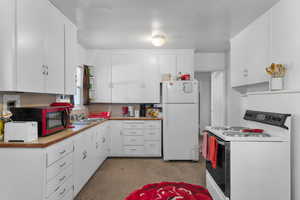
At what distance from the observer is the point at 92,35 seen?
152 inches

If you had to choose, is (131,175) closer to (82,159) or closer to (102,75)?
(82,159)

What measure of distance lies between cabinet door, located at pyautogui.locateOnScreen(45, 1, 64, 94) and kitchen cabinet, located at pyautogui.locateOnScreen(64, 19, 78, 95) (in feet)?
0.39

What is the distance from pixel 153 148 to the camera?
4.61 metres

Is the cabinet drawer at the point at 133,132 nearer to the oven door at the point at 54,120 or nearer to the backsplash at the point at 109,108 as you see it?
the backsplash at the point at 109,108

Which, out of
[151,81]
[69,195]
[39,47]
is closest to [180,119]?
[151,81]

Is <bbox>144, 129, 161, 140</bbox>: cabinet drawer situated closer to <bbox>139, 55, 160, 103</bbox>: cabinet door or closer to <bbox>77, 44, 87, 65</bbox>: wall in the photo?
<bbox>139, 55, 160, 103</bbox>: cabinet door

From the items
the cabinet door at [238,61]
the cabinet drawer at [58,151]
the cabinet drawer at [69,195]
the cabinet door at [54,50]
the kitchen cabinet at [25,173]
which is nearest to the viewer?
the kitchen cabinet at [25,173]

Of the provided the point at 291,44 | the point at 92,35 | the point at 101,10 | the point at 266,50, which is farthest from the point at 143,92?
the point at 291,44

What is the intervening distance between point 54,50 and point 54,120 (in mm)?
885

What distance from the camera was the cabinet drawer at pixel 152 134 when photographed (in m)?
4.61

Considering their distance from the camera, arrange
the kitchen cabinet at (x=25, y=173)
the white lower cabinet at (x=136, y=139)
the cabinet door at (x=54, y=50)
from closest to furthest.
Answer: the kitchen cabinet at (x=25, y=173), the cabinet door at (x=54, y=50), the white lower cabinet at (x=136, y=139)

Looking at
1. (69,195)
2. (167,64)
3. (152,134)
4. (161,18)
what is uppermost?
(161,18)

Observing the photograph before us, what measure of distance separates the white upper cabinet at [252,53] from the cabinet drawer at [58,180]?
281cm

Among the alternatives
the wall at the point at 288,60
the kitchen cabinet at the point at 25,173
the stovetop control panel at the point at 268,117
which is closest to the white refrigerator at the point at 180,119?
the stovetop control panel at the point at 268,117
